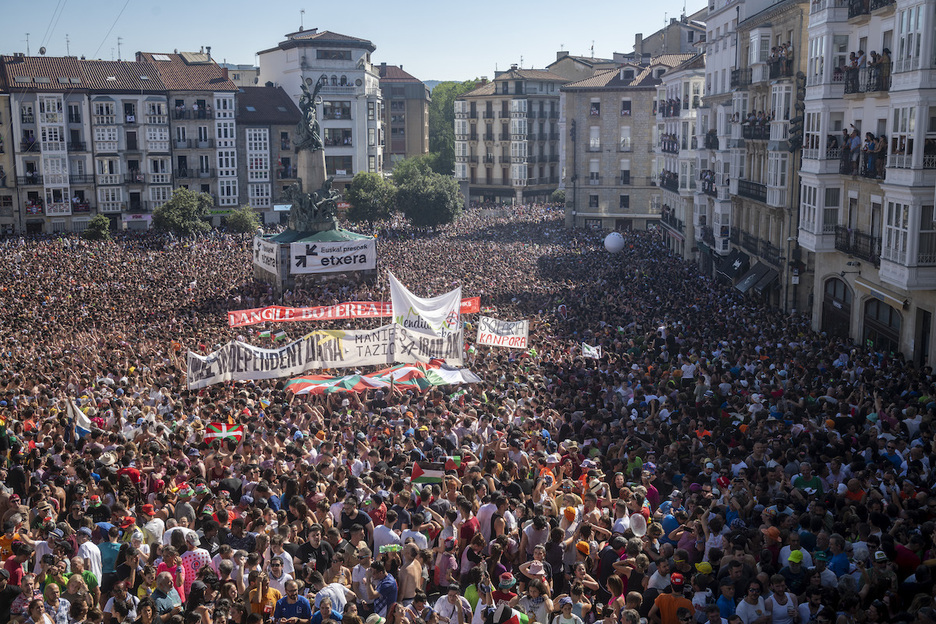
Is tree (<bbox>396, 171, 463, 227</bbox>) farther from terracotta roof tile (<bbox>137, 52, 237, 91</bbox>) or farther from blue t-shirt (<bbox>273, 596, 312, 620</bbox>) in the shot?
blue t-shirt (<bbox>273, 596, 312, 620</bbox>)

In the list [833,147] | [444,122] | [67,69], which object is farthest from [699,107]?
[444,122]

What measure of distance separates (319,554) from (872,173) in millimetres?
21311

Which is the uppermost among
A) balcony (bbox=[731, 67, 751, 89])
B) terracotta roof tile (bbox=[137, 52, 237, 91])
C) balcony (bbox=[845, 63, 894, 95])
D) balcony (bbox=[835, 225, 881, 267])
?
terracotta roof tile (bbox=[137, 52, 237, 91])

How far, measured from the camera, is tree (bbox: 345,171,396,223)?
7481 centimetres

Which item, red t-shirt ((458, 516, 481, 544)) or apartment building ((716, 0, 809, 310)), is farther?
apartment building ((716, 0, 809, 310))

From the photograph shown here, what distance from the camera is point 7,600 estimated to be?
9742 mm

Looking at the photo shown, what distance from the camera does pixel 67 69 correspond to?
74.8 metres

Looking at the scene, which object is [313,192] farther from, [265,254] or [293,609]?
[293,609]

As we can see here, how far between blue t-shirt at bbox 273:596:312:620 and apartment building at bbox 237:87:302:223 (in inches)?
2945

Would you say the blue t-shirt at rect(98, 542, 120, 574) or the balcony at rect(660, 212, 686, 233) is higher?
the blue t-shirt at rect(98, 542, 120, 574)

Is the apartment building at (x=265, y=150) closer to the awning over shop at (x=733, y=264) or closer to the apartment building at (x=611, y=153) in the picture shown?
the apartment building at (x=611, y=153)

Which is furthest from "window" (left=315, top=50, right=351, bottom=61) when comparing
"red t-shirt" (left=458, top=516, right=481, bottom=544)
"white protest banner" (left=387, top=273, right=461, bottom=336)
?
"red t-shirt" (left=458, top=516, right=481, bottom=544)

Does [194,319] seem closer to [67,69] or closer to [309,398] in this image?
[309,398]

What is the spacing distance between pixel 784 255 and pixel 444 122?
3974 inches
